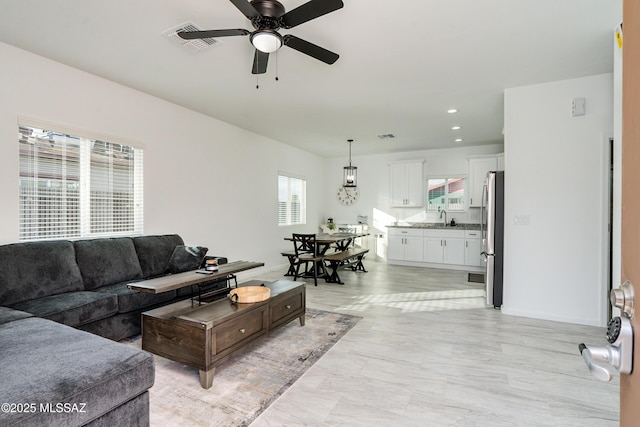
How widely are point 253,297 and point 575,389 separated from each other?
2504 millimetres

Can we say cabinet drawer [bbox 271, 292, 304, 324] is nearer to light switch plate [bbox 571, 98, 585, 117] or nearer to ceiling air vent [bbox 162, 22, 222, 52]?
ceiling air vent [bbox 162, 22, 222, 52]

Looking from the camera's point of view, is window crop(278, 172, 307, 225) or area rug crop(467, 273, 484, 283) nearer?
area rug crop(467, 273, 484, 283)

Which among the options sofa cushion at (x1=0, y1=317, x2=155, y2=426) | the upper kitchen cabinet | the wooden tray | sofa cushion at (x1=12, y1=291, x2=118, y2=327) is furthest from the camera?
the upper kitchen cabinet

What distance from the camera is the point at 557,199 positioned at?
3594mm

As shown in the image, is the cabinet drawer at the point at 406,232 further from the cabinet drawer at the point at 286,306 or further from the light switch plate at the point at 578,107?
the cabinet drawer at the point at 286,306

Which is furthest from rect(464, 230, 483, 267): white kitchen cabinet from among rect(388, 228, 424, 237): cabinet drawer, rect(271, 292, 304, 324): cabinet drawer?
rect(271, 292, 304, 324): cabinet drawer

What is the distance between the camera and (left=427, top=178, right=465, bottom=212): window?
7102 mm

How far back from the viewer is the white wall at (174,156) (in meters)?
2.93

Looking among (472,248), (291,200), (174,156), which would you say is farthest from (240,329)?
(472,248)

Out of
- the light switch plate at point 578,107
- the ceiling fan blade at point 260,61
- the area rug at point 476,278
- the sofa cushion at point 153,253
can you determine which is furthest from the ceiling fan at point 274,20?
the area rug at point 476,278

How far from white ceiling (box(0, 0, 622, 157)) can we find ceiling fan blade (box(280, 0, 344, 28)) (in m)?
0.33

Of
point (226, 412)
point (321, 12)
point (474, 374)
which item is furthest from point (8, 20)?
point (474, 374)

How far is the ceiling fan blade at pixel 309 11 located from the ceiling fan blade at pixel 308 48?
3.7 inches

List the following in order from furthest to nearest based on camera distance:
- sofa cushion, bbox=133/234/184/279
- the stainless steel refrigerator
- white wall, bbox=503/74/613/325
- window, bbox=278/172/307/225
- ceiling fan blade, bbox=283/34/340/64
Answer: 1. window, bbox=278/172/307/225
2. the stainless steel refrigerator
3. sofa cushion, bbox=133/234/184/279
4. white wall, bbox=503/74/613/325
5. ceiling fan blade, bbox=283/34/340/64
